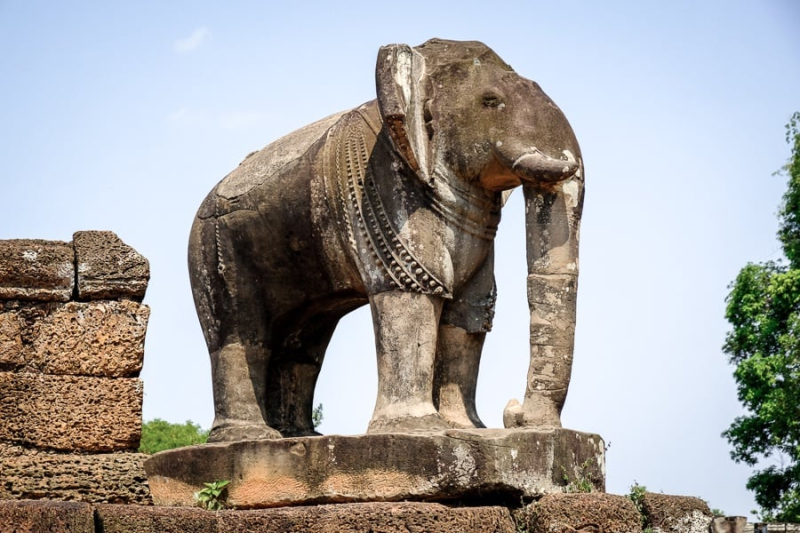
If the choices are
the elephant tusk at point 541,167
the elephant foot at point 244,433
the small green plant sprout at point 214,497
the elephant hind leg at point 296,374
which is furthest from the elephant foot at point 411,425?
the elephant tusk at point 541,167

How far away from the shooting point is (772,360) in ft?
101

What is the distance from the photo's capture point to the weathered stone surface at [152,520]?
8.77 m

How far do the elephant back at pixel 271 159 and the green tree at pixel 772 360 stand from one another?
69.1 ft

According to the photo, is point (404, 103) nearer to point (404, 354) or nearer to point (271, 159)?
point (271, 159)

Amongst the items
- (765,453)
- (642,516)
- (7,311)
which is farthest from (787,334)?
(7,311)

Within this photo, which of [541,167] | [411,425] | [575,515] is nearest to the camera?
[575,515]

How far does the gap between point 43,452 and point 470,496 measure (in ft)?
9.44

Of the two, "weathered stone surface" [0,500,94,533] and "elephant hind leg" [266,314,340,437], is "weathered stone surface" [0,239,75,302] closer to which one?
"elephant hind leg" [266,314,340,437]

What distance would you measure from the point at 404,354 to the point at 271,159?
1817mm

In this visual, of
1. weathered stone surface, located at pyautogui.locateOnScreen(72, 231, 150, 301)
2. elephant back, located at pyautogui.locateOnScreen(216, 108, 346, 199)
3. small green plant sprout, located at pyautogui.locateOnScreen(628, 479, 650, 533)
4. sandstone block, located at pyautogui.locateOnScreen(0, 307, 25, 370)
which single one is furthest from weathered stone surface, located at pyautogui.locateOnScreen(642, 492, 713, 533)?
sandstone block, located at pyautogui.locateOnScreen(0, 307, 25, 370)

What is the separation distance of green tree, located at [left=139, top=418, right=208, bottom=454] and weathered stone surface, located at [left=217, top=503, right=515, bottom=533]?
2064cm

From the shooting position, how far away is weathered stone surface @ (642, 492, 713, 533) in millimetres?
10086

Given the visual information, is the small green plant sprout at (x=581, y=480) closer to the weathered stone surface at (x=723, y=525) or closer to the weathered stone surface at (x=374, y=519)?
the weathered stone surface at (x=374, y=519)

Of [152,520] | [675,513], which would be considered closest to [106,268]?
[152,520]
